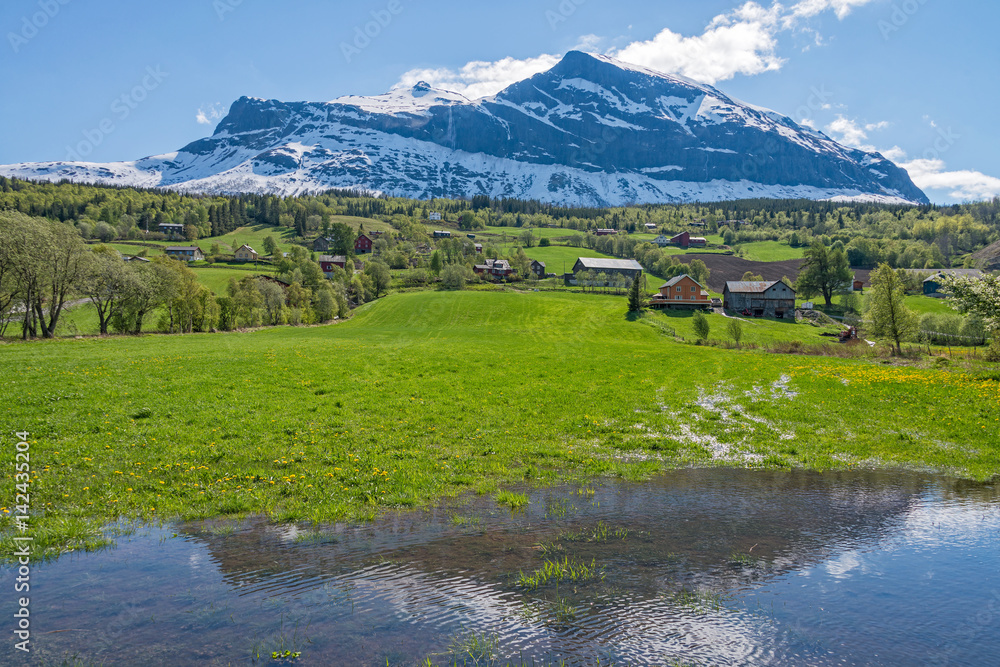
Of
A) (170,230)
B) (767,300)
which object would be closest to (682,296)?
(767,300)

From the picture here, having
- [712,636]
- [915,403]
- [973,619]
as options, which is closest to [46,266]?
[712,636]

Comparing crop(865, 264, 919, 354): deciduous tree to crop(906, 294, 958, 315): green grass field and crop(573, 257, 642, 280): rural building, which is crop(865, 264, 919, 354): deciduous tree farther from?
crop(573, 257, 642, 280): rural building

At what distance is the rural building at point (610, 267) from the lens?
147875mm

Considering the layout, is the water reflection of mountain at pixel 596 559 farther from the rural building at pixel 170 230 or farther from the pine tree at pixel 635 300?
the rural building at pixel 170 230

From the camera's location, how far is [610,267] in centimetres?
14875

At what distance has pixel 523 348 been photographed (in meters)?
47.4

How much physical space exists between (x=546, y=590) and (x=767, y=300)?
11955 cm

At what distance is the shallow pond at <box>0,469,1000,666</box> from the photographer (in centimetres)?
758

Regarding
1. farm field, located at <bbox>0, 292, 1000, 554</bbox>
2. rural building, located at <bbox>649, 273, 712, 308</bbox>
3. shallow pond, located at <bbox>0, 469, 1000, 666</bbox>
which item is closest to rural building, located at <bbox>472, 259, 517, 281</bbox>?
rural building, located at <bbox>649, 273, 712, 308</bbox>

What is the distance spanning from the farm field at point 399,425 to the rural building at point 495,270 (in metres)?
116

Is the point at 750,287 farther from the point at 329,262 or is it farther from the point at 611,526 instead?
the point at 329,262

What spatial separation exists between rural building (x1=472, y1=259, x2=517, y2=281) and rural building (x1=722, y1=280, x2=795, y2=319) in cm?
6705

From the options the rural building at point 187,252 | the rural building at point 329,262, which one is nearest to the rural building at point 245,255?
the rural building at point 187,252

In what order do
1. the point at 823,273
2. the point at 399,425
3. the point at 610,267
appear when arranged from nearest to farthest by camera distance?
the point at 399,425 → the point at 823,273 → the point at 610,267
